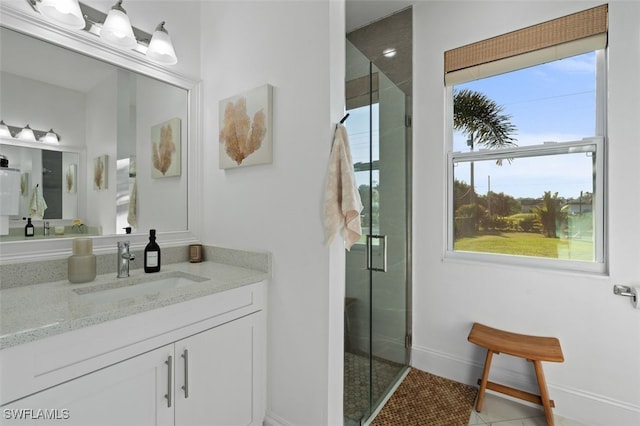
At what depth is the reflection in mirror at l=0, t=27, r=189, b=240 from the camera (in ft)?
4.17

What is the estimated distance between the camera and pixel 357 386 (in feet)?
5.32

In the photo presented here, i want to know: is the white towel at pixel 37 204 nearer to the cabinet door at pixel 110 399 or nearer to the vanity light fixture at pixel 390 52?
the cabinet door at pixel 110 399

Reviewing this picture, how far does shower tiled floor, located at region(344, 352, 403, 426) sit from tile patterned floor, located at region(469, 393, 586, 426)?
23.1 inches

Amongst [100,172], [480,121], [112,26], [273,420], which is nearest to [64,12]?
[112,26]

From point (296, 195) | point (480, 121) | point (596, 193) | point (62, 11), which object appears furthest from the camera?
point (480, 121)

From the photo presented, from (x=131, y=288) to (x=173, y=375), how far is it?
0.51m

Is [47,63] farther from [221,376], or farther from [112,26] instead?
[221,376]

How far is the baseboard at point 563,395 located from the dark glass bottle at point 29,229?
8.41 ft

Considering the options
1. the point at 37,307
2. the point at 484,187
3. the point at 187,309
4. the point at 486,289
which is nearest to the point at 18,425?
the point at 37,307

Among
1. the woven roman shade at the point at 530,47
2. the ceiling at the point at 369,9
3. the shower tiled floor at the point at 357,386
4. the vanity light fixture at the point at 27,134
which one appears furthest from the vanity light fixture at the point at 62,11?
the woven roman shade at the point at 530,47

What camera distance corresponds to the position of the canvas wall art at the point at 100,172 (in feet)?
4.84

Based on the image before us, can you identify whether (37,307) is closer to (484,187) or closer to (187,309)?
(187,309)

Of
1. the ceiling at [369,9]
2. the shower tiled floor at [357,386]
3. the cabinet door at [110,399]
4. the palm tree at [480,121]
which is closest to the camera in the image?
the cabinet door at [110,399]

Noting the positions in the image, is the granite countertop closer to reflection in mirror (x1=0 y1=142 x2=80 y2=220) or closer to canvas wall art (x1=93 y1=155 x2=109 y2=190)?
reflection in mirror (x1=0 y1=142 x2=80 y2=220)
